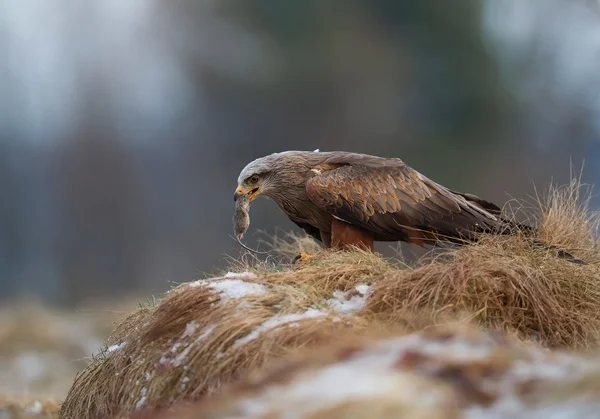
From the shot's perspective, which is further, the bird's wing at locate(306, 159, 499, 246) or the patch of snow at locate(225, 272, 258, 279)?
the bird's wing at locate(306, 159, 499, 246)

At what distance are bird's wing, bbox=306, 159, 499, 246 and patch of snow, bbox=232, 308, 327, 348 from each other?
1.56m

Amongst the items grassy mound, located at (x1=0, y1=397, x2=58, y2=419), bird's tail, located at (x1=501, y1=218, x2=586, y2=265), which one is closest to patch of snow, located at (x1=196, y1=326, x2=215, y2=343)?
bird's tail, located at (x1=501, y1=218, x2=586, y2=265)

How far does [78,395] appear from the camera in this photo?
12.9ft

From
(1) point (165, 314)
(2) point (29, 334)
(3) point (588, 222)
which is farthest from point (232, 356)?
(2) point (29, 334)

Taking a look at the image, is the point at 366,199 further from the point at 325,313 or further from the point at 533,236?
the point at 325,313

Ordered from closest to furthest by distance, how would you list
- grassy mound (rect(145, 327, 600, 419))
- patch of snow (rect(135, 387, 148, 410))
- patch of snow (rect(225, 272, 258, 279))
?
1. grassy mound (rect(145, 327, 600, 419))
2. patch of snow (rect(135, 387, 148, 410))
3. patch of snow (rect(225, 272, 258, 279))

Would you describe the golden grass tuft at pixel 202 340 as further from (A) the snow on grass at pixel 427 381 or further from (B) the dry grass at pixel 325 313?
(A) the snow on grass at pixel 427 381

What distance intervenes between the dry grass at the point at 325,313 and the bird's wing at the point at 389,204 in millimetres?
570

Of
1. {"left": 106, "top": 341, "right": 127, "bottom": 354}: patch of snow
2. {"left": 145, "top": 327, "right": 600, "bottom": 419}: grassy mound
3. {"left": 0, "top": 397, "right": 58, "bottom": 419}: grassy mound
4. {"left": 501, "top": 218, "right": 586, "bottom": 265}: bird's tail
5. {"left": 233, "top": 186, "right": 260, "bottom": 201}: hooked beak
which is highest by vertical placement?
{"left": 233, "top": 186, "right": 260, "bottom": 201}: hooked beak

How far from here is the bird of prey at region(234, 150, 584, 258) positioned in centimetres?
468

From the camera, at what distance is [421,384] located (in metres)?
1.90

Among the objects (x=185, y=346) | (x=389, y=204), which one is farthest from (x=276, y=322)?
(x=389, y=204)

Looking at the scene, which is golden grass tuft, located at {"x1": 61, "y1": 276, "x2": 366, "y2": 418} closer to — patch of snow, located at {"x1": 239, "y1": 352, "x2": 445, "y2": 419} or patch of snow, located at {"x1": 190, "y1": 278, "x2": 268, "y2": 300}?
patch of snow, located at {"x1": 190, "y1": 278, "x2": 268, "y2": 300}

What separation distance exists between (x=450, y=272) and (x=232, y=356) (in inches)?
48.0
